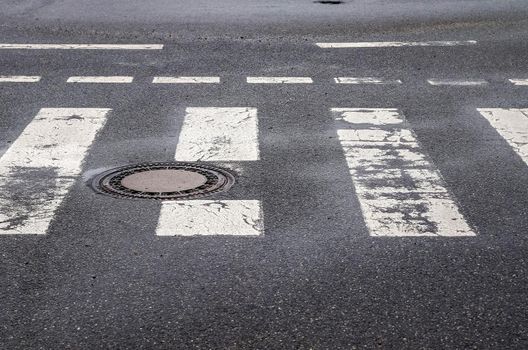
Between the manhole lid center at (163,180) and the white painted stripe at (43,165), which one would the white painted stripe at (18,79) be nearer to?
the white painted stripe at (43,165)

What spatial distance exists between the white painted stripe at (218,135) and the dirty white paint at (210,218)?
49.1 inches

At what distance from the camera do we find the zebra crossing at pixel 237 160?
779 centimetres

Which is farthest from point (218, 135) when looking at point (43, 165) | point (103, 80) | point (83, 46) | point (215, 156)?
point (83, 46)

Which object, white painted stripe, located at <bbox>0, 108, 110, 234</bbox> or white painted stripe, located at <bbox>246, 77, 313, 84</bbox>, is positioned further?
white painted stripe, located at <bbox>246, 77, 313, 84</bbox>

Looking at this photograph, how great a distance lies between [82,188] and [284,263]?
7.50ft

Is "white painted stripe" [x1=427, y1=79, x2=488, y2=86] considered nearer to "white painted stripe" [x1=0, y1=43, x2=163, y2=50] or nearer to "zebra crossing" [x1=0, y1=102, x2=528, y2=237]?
"zebra crossing" [x1=0, y1=102, x2=528, y2=237]

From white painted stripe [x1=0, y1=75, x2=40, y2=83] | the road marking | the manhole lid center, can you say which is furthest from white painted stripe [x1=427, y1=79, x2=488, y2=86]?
white painted stripe [x1=0, y1=75, x2=40, y2=83]

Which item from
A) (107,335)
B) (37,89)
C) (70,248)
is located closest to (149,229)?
(70,248)

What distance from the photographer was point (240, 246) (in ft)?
24.0

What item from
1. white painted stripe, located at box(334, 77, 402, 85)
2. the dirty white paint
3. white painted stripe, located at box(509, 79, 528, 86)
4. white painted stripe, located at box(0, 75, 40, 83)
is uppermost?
the dirty white paint

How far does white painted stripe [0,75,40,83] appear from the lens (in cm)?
1224

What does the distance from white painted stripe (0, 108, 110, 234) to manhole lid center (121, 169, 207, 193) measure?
0.49 metres

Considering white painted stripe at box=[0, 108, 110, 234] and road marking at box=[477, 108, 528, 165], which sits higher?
white painted stripe at box=[0, 108, 110, 234]

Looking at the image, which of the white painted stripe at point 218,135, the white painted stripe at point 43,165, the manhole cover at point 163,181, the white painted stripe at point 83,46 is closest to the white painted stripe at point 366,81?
the white painted stripe at point 218,135
